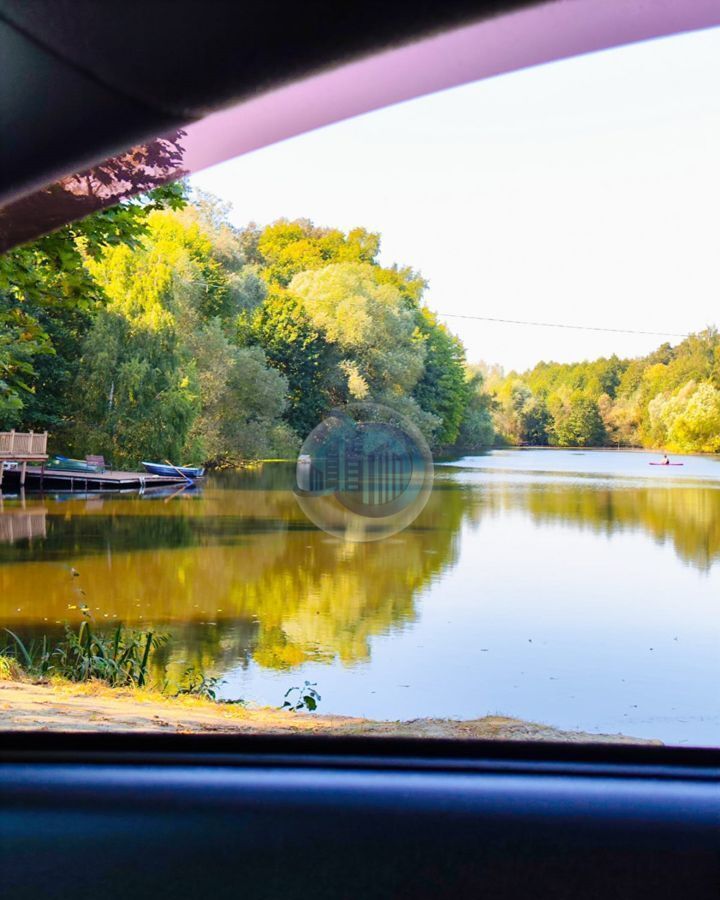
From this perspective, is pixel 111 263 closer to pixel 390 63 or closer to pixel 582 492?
pixel 582 492

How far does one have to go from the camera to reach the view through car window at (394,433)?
599 centimetres

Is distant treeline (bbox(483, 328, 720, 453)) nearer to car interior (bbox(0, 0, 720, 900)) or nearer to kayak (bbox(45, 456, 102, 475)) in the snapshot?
kayak (bbox(45, 456, 102, 475))

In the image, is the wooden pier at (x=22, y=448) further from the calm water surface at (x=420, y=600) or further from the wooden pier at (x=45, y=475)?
the calm water surface at (x=420, y=600)

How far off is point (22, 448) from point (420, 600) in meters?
9.87

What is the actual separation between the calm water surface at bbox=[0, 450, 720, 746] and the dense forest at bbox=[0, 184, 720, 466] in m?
1.83

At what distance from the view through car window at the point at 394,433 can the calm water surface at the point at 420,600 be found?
0.18 ft

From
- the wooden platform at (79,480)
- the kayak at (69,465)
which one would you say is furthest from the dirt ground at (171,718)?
the wooden platform at (79,480)

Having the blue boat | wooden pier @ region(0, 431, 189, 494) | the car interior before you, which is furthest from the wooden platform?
the car interior

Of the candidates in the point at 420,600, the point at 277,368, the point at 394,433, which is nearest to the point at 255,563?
the point at 420,600

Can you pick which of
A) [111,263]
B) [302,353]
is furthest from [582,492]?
[111,263]

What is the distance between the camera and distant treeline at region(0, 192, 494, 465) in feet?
59.7

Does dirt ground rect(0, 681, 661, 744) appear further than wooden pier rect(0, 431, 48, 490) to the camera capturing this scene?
No

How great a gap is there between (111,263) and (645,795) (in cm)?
1829

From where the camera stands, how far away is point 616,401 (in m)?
33.2
